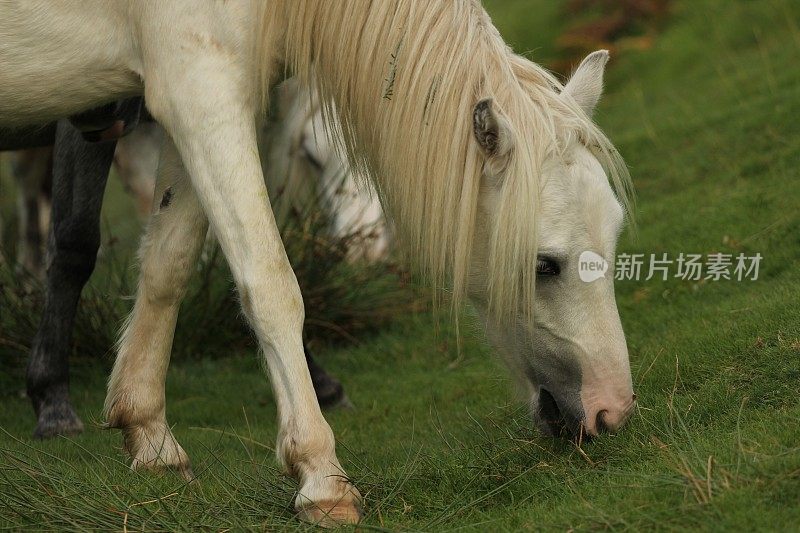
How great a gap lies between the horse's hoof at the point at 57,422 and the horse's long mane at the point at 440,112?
7.44ft

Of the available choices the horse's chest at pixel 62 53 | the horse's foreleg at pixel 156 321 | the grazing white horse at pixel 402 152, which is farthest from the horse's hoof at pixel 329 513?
the horse's chest at pixel 62 53

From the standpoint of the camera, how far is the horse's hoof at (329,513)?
333 centimetres

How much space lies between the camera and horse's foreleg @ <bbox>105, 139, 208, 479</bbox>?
418cm

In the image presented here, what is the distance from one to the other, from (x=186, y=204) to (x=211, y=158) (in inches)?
27.9

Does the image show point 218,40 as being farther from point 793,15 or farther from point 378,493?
point 793,15

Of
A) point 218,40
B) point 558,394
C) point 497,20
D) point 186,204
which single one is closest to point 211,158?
point 218,40

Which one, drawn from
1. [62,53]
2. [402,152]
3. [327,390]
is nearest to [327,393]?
[327,390]

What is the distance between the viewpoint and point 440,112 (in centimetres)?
357

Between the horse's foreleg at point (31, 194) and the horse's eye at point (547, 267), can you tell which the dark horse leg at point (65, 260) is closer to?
the horse's eye at point (547, 267)

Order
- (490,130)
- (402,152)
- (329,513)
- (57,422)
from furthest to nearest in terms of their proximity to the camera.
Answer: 1. (57,422)
2. (402,152)
3. (490,130)
4. (329,513)

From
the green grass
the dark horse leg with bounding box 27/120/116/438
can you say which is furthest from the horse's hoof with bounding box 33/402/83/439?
the green grass

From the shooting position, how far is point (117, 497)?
342 cm

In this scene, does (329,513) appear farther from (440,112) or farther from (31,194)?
(31,194)

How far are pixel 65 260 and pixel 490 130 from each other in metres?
2.59
